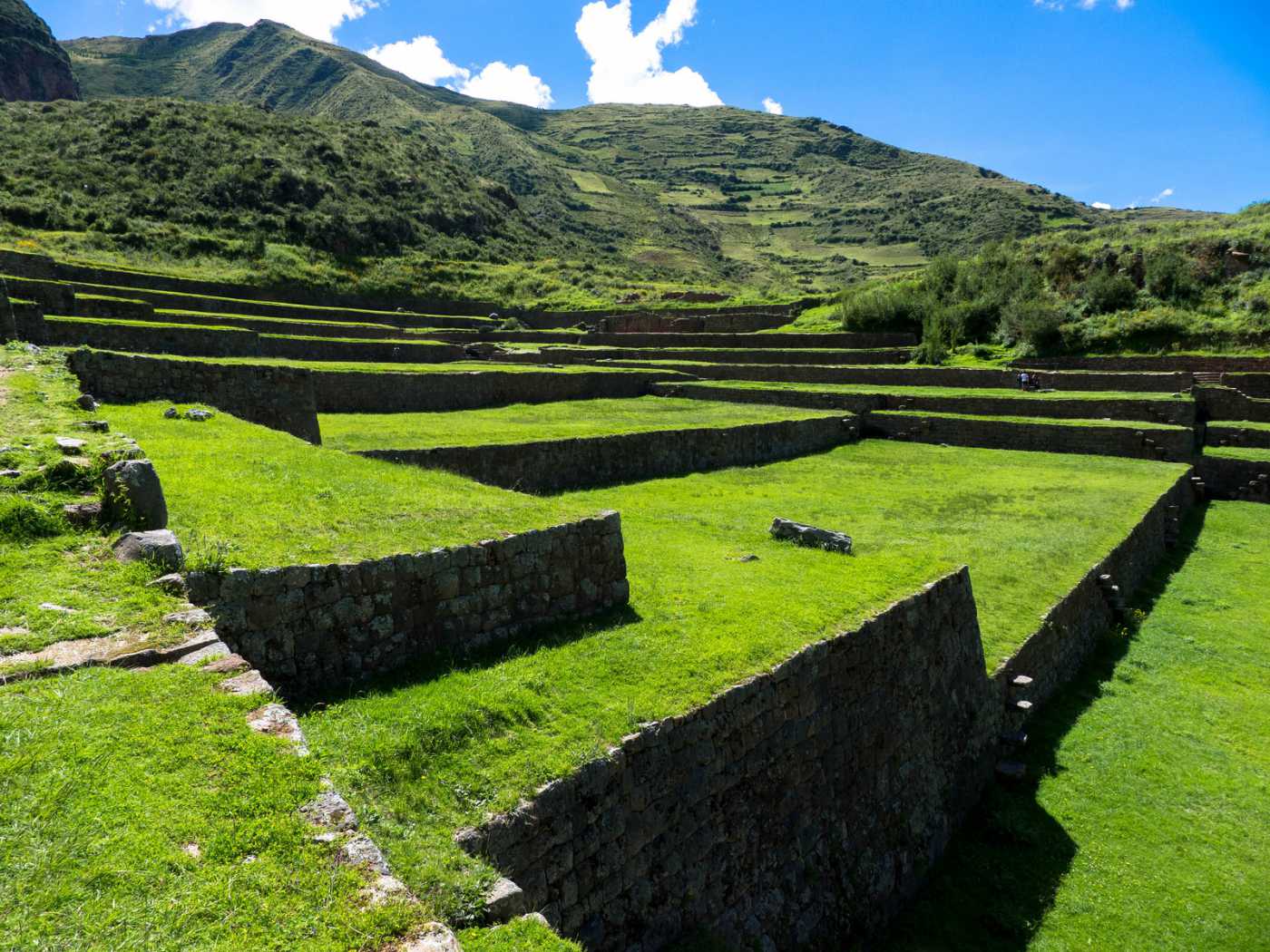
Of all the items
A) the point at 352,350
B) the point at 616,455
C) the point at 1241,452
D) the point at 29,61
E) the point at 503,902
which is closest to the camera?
the point at 503,902

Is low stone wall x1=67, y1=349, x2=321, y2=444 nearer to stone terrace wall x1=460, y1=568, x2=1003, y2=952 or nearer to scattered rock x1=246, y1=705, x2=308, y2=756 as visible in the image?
scattered rock x1=246, y1=705, x2=308, y2=756

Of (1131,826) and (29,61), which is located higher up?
(29,61)

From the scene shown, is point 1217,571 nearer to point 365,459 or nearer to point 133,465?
point 365,459

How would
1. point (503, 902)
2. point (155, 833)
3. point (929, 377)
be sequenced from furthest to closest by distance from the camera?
point (929, 377), point (503, 902), point (155, 833)

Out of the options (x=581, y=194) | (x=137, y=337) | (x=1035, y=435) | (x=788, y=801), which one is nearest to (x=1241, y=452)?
(x=1035, y=435)

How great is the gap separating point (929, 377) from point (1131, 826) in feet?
80.3

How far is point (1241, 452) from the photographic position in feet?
71.5

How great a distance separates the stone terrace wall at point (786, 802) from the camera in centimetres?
490

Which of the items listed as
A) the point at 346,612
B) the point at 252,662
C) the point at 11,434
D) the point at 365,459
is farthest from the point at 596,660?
the point at 11,434

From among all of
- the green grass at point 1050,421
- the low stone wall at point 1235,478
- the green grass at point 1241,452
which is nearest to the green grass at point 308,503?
the green grass at point 1050,421

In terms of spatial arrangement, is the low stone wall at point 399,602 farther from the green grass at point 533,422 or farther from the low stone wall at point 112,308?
the low stone wall at point 112,308

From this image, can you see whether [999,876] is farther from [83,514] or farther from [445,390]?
[445,390]

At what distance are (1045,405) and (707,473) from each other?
14.0 meters

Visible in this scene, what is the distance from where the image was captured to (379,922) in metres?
2.92
